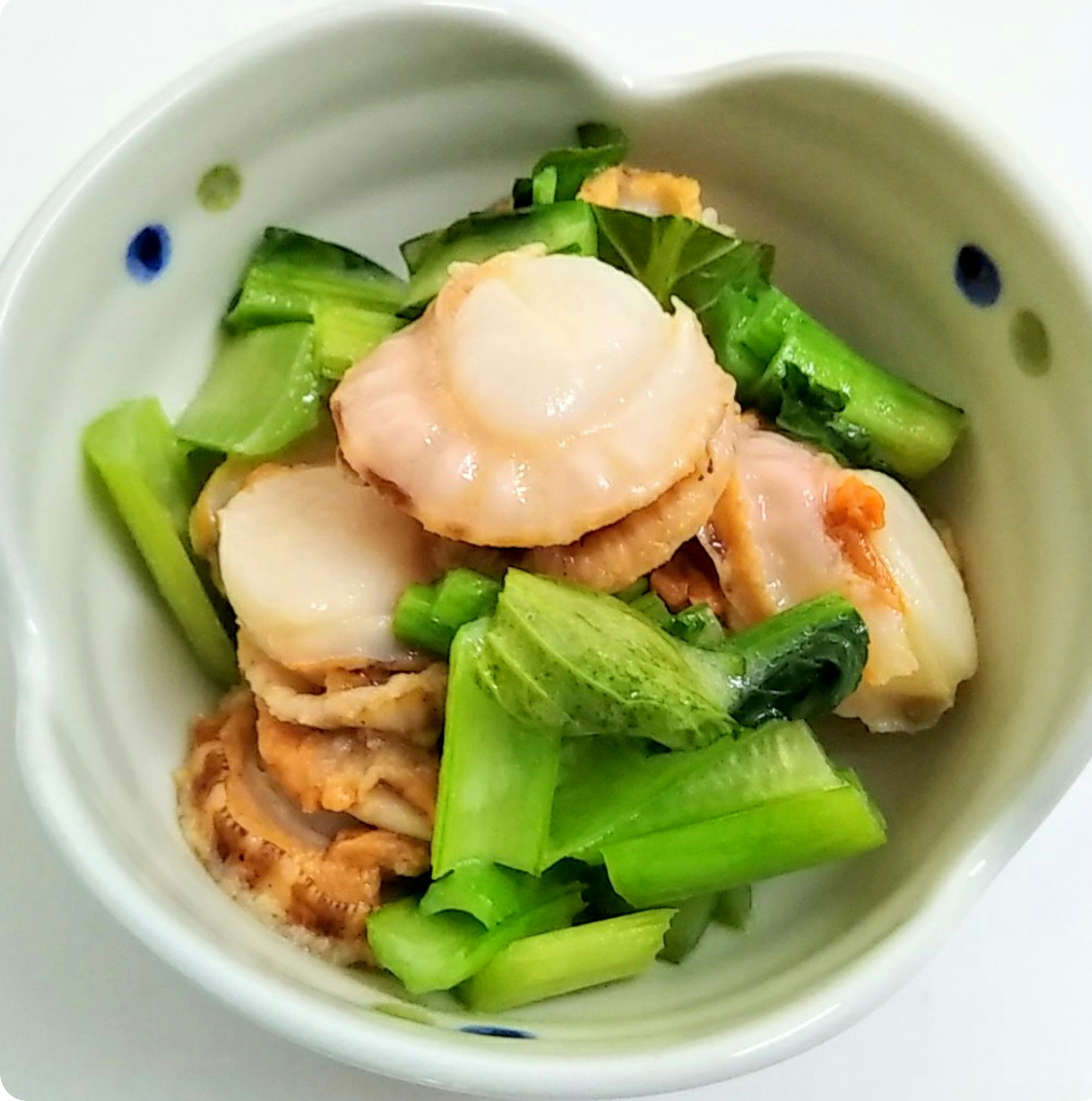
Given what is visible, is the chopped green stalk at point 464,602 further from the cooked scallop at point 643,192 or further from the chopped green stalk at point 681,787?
the cooked scallop at point 643,192

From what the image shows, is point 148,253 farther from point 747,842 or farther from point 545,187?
point 747,842

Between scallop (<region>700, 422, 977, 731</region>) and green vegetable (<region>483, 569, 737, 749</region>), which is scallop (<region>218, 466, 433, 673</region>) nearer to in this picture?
green vegetable (<region>483, 569, 737, 749</region>)

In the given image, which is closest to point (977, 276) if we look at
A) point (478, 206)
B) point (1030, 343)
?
point (1030, 343)

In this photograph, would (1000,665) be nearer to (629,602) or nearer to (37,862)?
(629,602)

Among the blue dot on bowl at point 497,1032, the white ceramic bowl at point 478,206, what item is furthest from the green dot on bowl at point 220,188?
the blue dot on bowl at point 497,1032

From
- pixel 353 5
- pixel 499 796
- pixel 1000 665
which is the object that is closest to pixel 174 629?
pixel 499 796
